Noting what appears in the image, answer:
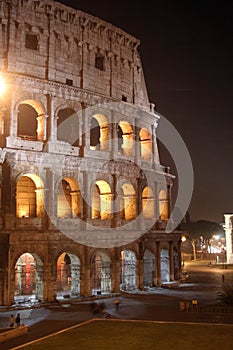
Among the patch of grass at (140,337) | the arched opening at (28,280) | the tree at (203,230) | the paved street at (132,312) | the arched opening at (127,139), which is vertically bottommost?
the paved street at (132,312)

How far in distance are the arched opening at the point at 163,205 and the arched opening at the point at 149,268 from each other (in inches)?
149

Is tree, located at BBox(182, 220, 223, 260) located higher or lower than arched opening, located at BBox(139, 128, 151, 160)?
lower

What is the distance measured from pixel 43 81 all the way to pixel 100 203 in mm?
10486

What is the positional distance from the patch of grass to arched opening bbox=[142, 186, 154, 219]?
16849 millimetres

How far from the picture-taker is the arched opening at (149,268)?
35.6m

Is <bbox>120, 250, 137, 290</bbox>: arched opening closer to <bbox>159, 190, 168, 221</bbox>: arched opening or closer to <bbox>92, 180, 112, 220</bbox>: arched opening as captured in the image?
<bbox>92, 180, 112, 220</bbox>: arched opening

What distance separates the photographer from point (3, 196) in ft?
88.8

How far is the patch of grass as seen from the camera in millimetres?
15914

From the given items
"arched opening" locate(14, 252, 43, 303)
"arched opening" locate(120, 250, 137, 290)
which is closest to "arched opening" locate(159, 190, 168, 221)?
"arched opening" locate(120, 250, 137, 290)

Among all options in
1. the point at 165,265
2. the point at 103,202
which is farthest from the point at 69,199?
the point at 165,265

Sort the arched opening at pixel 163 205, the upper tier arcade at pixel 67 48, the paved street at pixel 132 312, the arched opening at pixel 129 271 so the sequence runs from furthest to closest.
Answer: the arched opening at pixel 163 205
the arched opening at pixel 129 271
the upper tier arcade at pixel 67 48
the paved street at pixel 132 312

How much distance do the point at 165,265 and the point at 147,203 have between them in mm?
5503

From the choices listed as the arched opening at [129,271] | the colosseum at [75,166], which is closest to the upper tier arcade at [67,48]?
the colosseum at [75,166]

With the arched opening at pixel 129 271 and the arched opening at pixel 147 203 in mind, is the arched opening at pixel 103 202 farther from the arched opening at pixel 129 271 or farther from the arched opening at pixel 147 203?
the arched opening at pixel 147 203
